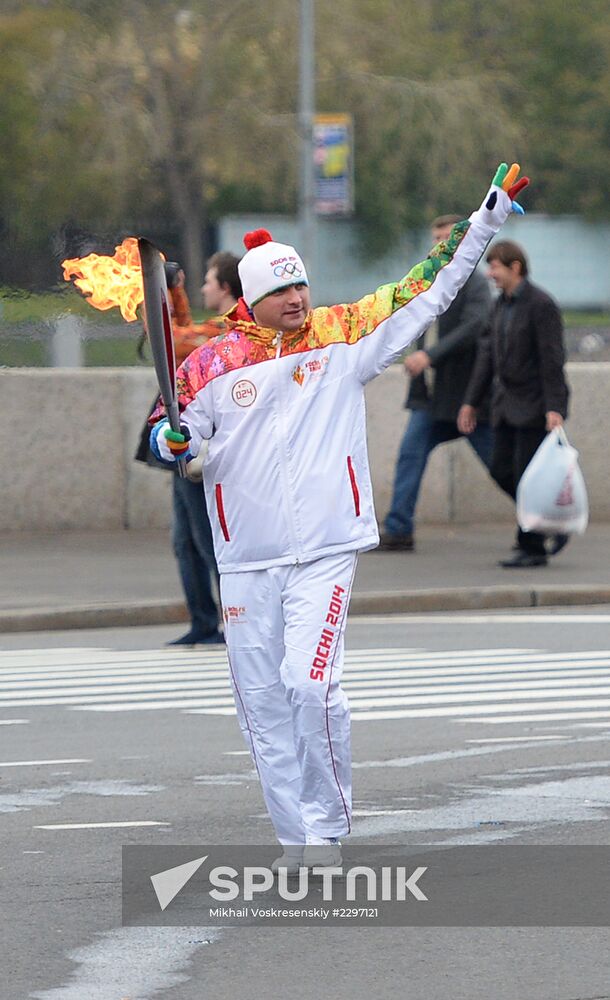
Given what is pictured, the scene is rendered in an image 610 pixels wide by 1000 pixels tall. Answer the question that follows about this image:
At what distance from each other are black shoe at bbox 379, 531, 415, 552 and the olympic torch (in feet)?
29.2

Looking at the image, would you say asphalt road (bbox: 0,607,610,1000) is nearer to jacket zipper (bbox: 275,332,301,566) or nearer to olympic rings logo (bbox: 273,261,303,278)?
jacket zipper (bbox: 275,332,301,566)

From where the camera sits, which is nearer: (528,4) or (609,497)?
(609,497)

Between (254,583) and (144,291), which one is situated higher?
(144,291)

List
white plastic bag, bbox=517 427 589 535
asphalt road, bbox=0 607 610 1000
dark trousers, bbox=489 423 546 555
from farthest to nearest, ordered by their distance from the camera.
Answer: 1. dark trousers, bbox=489 423 546 555
2. white plastic bag, bbox=517 427 589 535
3. asphalt road, bbox=0 607 610 1000

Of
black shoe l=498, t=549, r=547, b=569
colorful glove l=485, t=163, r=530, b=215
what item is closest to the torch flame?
colorful glove l=485, t=163, r=530, b=215

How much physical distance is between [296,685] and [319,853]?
48 centimetres

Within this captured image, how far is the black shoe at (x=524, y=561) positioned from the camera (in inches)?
545

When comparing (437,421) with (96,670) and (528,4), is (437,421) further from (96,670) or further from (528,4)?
(528,4)

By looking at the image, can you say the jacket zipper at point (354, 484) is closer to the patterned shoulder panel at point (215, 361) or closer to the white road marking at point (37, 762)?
the patterned shoulder panel at point (215, 361)

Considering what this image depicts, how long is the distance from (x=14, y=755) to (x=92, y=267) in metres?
2.33

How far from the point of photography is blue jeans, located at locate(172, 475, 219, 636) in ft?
34.3

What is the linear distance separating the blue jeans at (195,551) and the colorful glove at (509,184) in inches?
174

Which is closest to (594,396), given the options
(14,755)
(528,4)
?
(14,755)

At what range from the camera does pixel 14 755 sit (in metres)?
8.01
